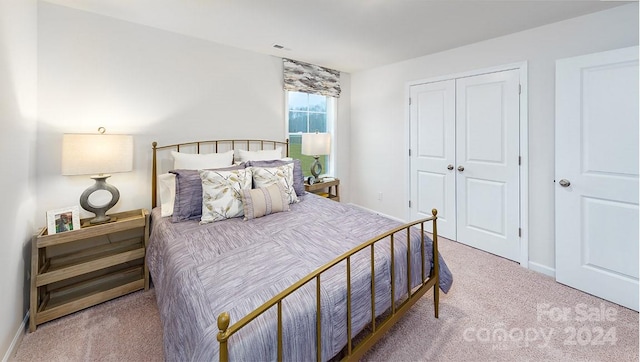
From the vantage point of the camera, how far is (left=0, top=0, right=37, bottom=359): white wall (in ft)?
5.06

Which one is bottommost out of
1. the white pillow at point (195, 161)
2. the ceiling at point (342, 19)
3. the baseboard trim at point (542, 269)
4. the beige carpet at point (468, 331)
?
the beige carpet at point (468, 331)

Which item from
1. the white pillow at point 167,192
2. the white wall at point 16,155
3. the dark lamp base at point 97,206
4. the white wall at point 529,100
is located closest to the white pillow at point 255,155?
the white pillow at point 167,192

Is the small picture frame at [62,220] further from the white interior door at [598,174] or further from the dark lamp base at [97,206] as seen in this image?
the white interior door at [598,174]

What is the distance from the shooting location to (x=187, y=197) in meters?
2.19

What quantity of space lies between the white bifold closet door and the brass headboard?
6.16 feet

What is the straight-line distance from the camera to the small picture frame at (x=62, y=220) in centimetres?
192

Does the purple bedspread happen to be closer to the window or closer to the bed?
the bed

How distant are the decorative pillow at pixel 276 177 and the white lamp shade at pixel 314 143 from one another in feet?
2.75

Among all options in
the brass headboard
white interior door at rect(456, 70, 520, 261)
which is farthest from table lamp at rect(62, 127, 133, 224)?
white interior door at rect(456, 70, 520, 261)

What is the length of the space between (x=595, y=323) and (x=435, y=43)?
283 cm

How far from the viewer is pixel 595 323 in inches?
74.7

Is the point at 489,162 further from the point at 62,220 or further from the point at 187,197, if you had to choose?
the point at 62,220

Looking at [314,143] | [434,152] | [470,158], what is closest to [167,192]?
[314,143]

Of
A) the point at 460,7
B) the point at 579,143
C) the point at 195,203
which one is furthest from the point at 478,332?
the point at 460,7
